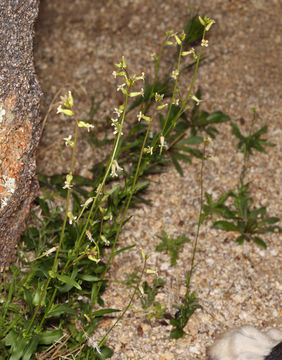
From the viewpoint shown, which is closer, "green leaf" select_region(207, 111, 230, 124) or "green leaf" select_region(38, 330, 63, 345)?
"green leaf" select_region(38, 330, 63, 345)

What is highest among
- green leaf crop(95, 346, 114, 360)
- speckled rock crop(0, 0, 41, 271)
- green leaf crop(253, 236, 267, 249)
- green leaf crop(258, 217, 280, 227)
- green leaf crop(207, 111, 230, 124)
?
speckled rock crop(0, 0, 41, 271)

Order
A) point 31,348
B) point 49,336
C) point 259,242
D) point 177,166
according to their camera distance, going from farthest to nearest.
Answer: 1. point 177,166
2. point 259,242
3. point 49,336
4. point 31,348

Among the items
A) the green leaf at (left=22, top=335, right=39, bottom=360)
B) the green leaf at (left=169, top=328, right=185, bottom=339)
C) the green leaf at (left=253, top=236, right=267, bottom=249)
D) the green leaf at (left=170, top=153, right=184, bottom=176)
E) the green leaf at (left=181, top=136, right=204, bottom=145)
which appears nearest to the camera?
the green leaf at (left=22, top=335, right=39, bottom=360)

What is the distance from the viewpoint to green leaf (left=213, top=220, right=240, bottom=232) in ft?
11.4

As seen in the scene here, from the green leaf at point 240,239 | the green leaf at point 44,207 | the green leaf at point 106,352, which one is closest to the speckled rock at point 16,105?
the green leaf at point 44,207

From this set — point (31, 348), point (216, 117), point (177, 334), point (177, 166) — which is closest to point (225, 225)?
point (177, 166)

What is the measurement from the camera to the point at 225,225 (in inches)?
138

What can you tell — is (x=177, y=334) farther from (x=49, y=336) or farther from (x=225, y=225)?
(x=225, y=225)

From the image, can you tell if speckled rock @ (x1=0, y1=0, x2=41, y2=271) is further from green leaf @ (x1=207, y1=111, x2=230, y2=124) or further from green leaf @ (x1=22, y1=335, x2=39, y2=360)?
green leaf @ (x1=207, y1=111, x2=230, y2=124)

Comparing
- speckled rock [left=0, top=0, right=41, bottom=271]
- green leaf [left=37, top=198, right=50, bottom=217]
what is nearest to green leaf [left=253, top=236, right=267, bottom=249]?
green leaf [left=37, top=198, right=50, bottom=217]

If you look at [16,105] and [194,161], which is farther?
[194,161]

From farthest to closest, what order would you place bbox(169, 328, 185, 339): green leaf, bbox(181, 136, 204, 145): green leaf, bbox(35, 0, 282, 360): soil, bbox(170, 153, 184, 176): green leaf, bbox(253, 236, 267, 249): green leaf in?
bbox(181, 136, 204, 145): green leaf < bbox(170, 153, 184, 176): green leaf < bbox(253, 236, 267, 249): green leaf < bbox(35, 0, 282, 360): soil < bbox(169, 328, 185, 339): green leaf

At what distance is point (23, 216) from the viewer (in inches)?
125

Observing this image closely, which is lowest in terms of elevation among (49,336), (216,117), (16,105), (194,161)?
(194,161)
